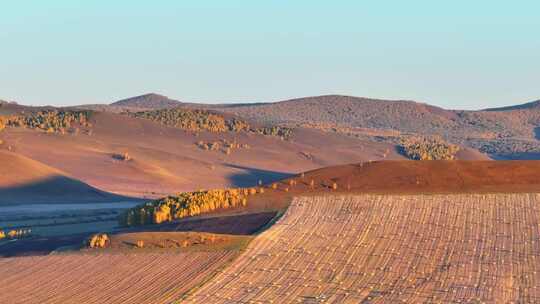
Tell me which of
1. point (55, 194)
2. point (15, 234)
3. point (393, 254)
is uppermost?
point (393, 254)

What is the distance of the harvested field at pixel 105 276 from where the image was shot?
52.3 m

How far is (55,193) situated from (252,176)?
41.2m

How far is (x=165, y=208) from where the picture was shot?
266ft

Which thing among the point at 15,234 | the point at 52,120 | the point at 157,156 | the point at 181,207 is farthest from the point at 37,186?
the point at 52,120

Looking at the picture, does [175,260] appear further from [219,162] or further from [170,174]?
[219,162]

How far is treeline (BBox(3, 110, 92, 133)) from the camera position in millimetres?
176750

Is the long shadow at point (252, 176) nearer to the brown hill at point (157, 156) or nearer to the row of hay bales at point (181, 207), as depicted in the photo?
the brown hill at point (157, 156)

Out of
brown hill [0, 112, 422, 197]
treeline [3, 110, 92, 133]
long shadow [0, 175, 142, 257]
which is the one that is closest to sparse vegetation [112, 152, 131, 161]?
brown hill [0, 112, 422, 197]

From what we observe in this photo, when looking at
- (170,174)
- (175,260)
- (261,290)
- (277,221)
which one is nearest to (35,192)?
(170,174)

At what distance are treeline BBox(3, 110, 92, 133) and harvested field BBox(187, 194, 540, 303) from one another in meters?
102

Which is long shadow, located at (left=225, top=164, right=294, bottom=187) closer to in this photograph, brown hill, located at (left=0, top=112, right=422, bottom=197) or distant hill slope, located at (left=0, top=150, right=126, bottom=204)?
brown hill, located at (left=0, top=112, right=422, bottom=197)

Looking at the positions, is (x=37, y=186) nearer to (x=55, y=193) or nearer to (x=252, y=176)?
(x=55, y=193)

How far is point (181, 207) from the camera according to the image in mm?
81812

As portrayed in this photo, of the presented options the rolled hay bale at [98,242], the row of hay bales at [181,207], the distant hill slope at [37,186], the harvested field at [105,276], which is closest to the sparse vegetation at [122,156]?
the distant hill slope at [37,186]
